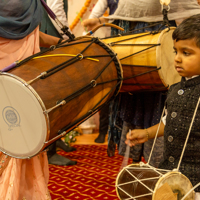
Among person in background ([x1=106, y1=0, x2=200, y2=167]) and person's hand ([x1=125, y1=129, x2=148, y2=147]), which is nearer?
person's hand ([x1=125, y1=129, x2=148, y2=147])

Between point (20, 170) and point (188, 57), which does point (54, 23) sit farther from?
point (188, 57)

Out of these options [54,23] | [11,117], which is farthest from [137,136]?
[54,23]

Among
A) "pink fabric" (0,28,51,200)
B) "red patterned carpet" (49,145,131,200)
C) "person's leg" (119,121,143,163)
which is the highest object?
"pink fabric" (0,28,51,200)

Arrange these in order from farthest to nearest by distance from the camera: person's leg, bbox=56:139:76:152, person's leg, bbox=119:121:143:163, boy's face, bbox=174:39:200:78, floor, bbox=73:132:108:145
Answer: floor, bbox=73:132:108:145, person's leg, bbox=56:139:76:152, person's leg, bbox=119:121:143:163, boy's face, bbox=174:39:200:78

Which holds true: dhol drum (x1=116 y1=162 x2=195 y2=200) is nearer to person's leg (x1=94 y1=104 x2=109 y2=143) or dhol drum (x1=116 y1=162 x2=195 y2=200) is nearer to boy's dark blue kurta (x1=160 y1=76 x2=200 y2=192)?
boy's dark blue kurta (x1=160 y1=76 x2=200 y2=192)

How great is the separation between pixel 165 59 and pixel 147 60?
4.1 inches

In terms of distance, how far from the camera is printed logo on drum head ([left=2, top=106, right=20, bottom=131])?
3.76 ft

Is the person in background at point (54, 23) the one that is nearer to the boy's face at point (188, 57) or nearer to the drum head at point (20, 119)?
the drum head at point (20, 119)

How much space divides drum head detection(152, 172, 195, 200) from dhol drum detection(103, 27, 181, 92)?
0.77m

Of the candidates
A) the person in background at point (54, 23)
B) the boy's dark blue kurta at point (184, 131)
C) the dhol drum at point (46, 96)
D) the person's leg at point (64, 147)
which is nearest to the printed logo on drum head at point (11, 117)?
the dhol drum at point (46, 96)

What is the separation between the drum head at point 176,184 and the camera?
85 cm

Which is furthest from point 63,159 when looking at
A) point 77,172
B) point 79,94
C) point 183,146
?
point 183,146

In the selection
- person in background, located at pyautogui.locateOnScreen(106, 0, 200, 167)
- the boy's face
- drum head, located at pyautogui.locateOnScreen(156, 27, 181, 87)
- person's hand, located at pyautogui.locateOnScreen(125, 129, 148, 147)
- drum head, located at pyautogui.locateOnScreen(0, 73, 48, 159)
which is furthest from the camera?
person in background, located at pyautogui.locateOnScreen(106, 0, 200, 167)

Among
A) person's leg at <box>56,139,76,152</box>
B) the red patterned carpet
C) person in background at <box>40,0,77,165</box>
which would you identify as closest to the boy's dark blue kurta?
the red patterned carpet
